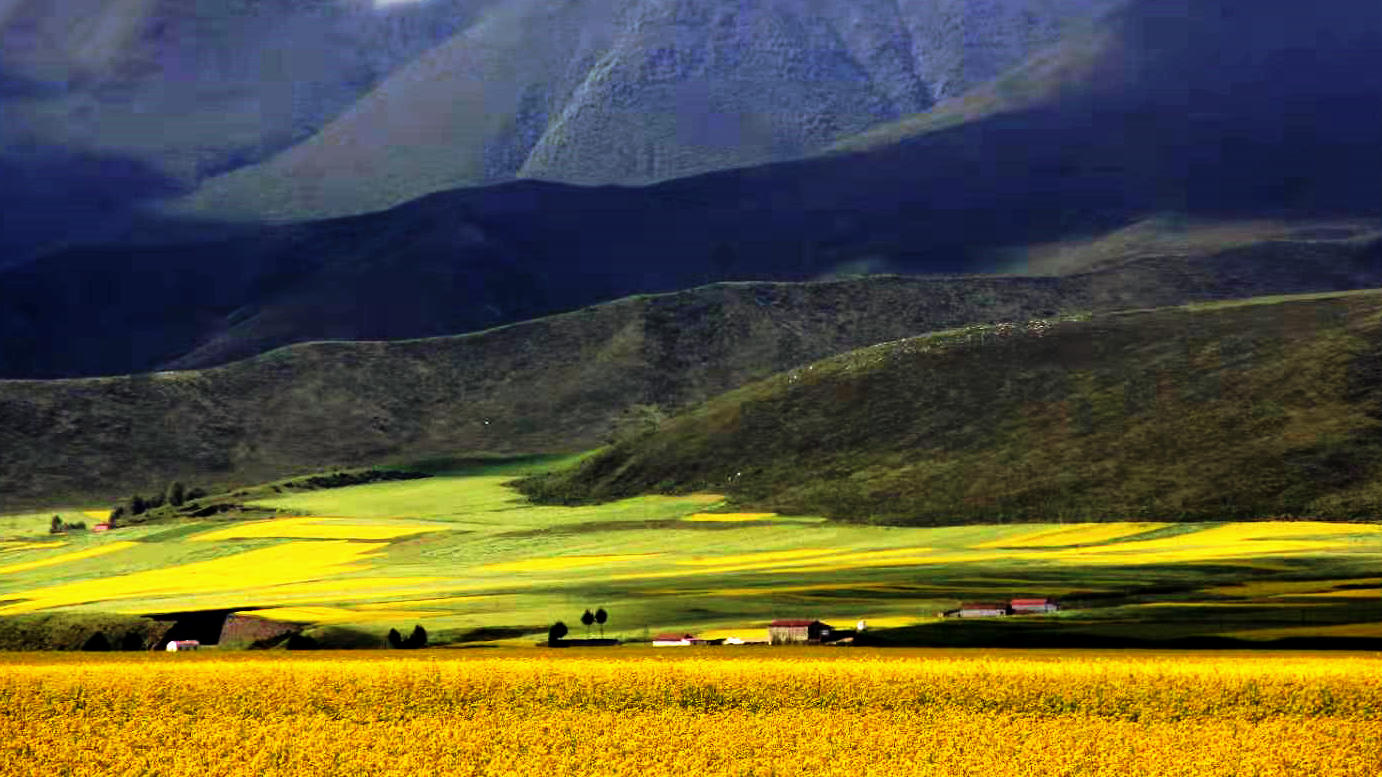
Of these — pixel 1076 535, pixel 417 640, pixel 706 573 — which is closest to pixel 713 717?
pixel 417 640

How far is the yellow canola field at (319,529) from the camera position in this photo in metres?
154

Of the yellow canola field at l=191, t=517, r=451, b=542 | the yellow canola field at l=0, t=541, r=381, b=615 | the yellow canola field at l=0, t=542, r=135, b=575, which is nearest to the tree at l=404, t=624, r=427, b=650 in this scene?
the yellow canola field at l=0, t=541, r=381, b=615

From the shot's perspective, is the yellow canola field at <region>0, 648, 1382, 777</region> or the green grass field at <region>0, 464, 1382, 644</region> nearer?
the yellow canola field at <region>0, 648, 1382, 777</region>

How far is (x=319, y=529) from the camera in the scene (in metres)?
161

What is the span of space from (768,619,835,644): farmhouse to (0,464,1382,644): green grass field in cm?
364

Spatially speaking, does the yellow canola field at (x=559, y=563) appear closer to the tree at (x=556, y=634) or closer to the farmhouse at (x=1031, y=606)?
the farmhouse at (x=1031, y=606)

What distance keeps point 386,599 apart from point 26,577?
54.9 metres

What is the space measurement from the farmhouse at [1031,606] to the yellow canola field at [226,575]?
44.2 metres

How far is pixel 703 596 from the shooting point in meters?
87.6

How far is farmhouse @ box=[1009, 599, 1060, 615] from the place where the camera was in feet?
246

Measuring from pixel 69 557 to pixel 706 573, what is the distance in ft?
230

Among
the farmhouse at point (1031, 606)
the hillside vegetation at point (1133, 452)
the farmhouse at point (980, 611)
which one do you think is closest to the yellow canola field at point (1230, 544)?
the hillside vegetation at point (1133, 452)

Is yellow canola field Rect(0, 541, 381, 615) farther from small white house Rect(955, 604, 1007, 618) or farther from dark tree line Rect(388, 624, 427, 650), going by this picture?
small white house Rect(955, 604, 1007, 618)

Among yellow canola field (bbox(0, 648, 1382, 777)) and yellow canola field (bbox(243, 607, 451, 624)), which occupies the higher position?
yellow canola field (bbox(243, 607, 451, 624))
